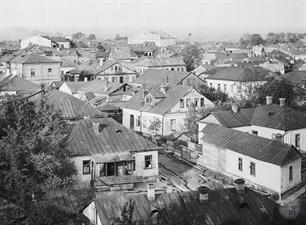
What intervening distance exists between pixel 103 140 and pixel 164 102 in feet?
65.1

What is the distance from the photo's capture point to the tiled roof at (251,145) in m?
33.4

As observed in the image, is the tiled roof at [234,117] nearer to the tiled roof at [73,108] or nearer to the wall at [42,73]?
the tiled roof at [73,108]

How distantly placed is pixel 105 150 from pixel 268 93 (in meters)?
32.0

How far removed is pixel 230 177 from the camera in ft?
121

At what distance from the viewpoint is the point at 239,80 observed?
6769 cm

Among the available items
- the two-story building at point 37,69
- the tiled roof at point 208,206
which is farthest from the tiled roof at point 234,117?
the two-story building at point 37,69

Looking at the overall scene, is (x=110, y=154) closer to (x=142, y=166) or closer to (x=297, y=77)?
(x=142, y=166)

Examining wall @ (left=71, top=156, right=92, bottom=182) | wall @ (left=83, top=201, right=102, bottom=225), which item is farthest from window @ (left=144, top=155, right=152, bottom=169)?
wall @ (left=83, top=201, right=102, bottom=225)

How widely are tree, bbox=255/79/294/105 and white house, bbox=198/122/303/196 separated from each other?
19.6 metres

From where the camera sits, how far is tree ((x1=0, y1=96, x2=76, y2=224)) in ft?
64.8

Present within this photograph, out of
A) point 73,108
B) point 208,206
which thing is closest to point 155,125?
point 73,108

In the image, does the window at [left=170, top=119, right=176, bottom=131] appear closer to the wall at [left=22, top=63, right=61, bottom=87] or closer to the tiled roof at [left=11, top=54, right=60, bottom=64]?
the wall at [left=22, top=63, right=61, bottom=87]

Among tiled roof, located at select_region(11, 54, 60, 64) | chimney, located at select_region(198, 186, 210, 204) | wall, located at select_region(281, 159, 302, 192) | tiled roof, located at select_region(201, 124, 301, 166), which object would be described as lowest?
wall, located at select_region(281, 159, 302, 192)

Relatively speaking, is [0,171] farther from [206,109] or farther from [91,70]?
[91,70]
